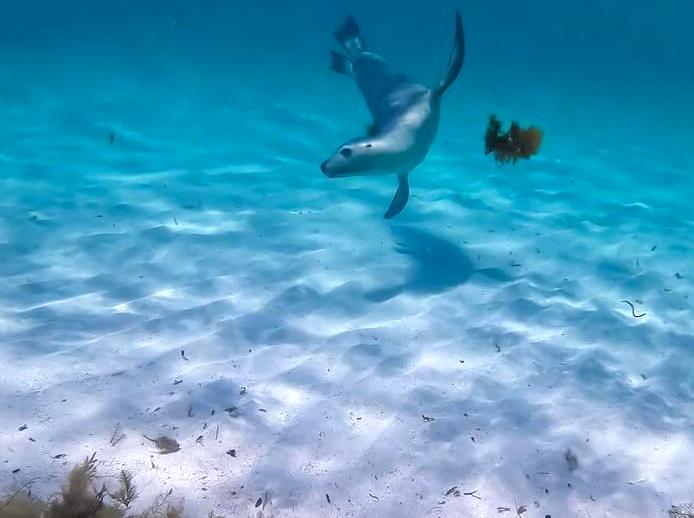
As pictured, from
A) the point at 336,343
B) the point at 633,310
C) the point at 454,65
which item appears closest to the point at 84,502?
the point at 336,343

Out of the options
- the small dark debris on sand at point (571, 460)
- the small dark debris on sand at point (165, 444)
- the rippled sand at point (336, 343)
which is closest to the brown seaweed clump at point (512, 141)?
the rippled sand at point (336, 343)

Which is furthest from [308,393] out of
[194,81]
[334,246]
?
[194,81]

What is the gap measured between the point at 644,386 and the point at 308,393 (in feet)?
9.13

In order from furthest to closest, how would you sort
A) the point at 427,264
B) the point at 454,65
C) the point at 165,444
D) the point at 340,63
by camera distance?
1. the point at 340,63
2. the point at 454,65
3. the point at 427,264
4. the point at 165,444

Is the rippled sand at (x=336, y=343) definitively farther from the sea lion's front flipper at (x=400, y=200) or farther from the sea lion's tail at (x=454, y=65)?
the sea lion's tail at (x=454, y=65)

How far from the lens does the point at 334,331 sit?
4.44 metres

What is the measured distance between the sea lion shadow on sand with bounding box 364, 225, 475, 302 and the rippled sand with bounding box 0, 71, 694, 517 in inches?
1.5

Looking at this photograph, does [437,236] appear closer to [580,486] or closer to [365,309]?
[365,309]

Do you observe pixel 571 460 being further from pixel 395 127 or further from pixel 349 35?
pixel 349 35

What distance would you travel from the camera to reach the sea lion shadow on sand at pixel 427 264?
17.5 feet

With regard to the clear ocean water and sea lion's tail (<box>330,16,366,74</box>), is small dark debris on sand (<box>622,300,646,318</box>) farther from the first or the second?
sea lion's tail (<box>330,16,366,74</box>)

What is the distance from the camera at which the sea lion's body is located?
16.6ft

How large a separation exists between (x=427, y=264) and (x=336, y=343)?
2.05 m

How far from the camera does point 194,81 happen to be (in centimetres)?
1989
